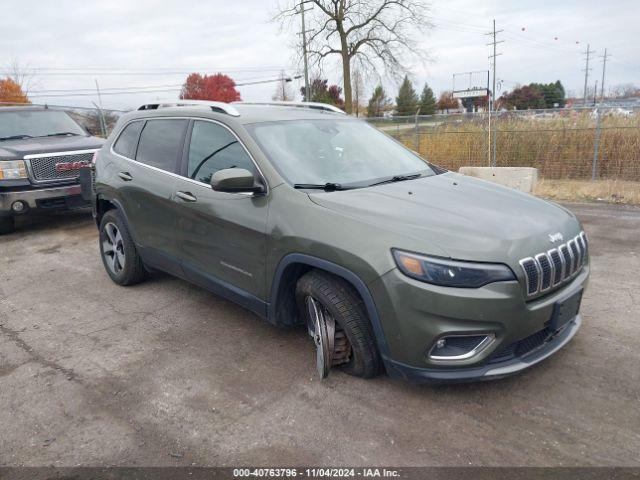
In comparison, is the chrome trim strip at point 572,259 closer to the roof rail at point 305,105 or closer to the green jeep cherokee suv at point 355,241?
the green jeep cherokee suv at point 355,241

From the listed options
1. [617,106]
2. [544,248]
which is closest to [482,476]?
[544,248]

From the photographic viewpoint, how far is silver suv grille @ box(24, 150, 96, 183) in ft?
23.5

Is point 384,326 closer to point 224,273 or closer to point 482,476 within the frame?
point 482,476

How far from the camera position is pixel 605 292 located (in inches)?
172

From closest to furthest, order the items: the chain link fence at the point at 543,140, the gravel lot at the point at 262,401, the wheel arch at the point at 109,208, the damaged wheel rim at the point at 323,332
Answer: the gravel lot at the point at 262,401
the damaged wheel rim at the point at 323,332
the wheel arch at the point at 109,208
the chain link fence at the point at 543,140

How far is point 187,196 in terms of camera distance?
12.4 feet

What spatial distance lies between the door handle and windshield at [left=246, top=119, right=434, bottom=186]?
0.69 meters

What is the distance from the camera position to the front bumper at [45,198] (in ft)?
22.8

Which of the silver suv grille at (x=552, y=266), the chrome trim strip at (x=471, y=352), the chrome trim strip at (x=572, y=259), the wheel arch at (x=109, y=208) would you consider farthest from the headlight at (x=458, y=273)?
the wheel arch at (x=109, y=208)

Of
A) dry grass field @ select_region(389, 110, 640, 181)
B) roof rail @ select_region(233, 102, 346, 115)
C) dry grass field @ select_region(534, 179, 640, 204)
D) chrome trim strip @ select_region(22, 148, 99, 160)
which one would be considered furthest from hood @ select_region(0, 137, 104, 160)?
dry grass field @ select_region(389, 110, 640, 181)

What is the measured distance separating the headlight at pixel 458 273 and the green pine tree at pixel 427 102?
5449cm

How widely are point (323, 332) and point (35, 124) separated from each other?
7.62 metres

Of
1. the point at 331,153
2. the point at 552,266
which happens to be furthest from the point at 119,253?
the point at 552,266

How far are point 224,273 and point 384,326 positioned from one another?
1.42 metres
